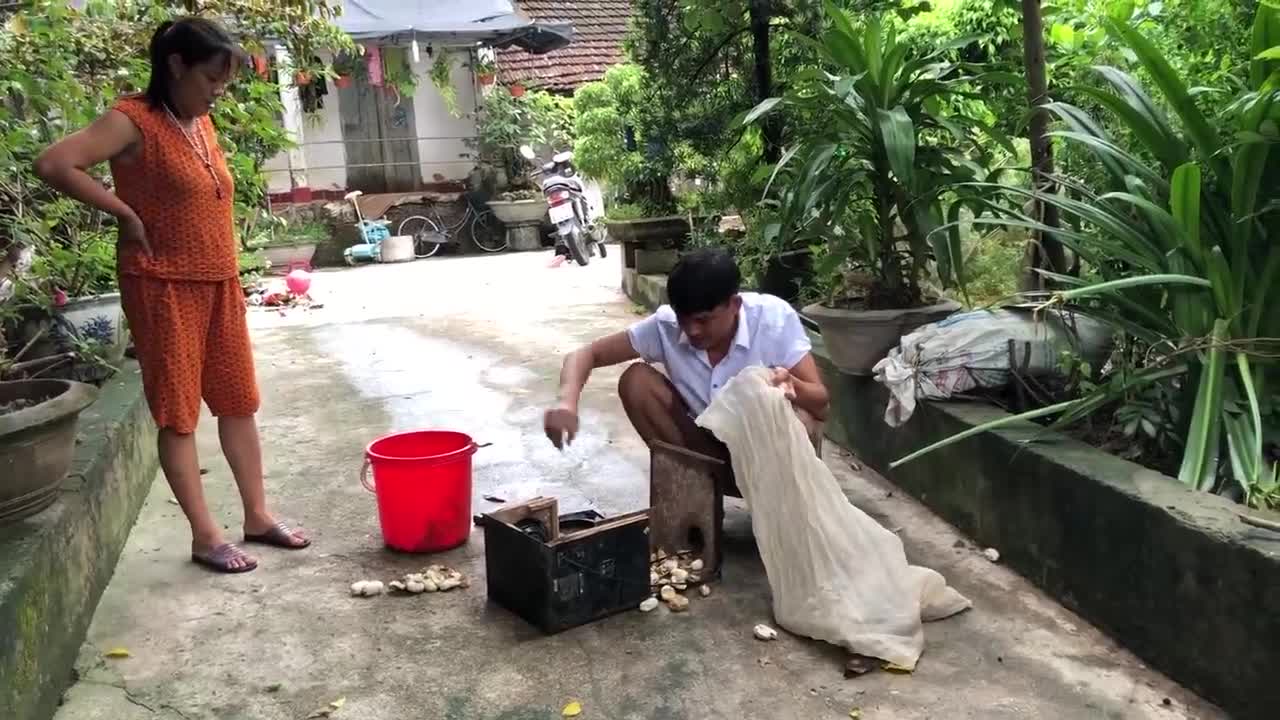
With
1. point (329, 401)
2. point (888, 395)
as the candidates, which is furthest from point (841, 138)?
point (329, 401)

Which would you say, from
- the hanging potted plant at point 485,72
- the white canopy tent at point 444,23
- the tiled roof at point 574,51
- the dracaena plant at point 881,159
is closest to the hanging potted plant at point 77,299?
the dracaena plant at point 881,159

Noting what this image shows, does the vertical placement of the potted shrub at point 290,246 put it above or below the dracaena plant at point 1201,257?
below

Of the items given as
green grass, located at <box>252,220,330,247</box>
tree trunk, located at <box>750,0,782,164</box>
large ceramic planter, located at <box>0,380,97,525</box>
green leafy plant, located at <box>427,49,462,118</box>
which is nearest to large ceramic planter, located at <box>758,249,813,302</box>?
tree trunk, located at <box>750,0,782,164</box>

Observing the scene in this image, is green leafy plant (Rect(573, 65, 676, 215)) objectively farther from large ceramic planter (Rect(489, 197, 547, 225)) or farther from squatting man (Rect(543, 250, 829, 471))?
squatting man (Rect(543, 250, 829, 471))

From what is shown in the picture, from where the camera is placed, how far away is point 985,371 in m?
2.65

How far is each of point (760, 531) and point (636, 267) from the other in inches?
183

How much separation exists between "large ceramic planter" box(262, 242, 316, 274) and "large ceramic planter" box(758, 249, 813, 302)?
6.51 meters

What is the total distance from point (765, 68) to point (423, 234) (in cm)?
729

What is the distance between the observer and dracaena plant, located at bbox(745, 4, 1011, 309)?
2867 mm

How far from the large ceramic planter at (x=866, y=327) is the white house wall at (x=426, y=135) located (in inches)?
369

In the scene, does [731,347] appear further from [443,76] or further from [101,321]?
[443,76]

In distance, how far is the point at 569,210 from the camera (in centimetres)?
965

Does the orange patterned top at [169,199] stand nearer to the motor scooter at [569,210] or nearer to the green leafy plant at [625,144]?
the green leafy plant at [625,144]

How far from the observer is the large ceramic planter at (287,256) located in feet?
31.9
